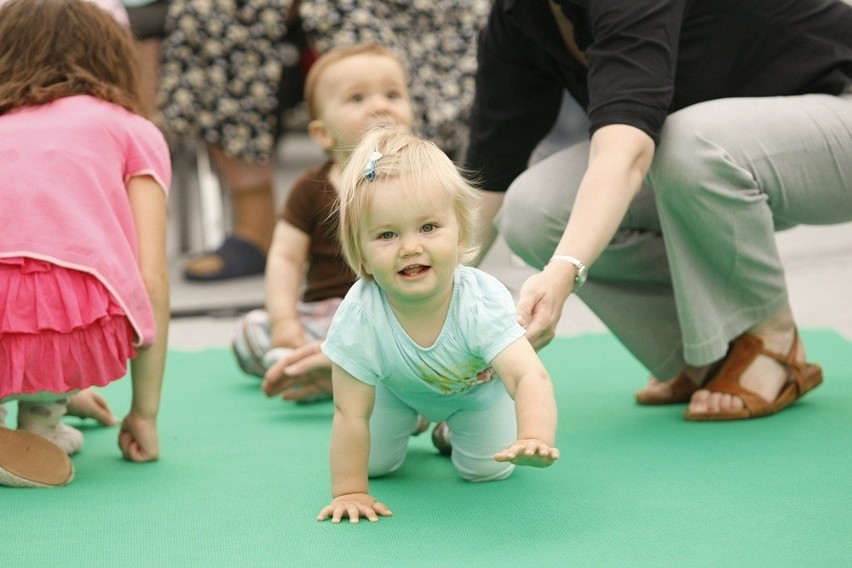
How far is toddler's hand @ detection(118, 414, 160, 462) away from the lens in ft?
5.75

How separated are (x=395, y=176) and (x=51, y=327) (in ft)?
1.68

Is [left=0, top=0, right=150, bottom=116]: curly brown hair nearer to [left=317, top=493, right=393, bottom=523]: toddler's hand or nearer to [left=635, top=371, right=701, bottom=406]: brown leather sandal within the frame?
[left=317, top=493, right=393, bottom=523]: toddler's hand

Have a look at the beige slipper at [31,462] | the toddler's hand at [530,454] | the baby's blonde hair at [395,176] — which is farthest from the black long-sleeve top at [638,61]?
the beige slipper at [31,462]

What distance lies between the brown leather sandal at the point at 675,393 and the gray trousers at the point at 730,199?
0.27 ft

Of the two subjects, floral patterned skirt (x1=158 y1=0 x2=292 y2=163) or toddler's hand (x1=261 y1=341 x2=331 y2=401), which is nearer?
toddler's hand (x1=261 y1=341 x2=331 y2=401)

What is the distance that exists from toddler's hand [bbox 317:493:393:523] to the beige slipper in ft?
1.31

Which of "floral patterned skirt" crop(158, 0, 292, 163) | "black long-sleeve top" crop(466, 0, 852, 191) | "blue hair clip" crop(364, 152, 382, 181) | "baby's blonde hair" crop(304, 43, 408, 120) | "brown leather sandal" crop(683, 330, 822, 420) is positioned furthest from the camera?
"floral patterned skirt" crop(158, 0, 292, 163)

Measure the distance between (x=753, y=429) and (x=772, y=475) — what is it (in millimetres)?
260

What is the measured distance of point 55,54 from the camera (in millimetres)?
1770

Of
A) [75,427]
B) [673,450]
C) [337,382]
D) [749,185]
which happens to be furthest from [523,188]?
[75,427]

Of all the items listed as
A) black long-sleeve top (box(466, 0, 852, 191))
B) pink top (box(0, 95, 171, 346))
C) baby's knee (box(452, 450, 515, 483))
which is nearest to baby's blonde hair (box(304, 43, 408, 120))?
black long-sleeve top (box(466, 0, 852, 191))

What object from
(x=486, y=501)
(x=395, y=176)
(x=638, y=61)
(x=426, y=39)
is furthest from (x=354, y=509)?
(x=426, y=39)

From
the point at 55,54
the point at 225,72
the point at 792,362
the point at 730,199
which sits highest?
the point at 55,54

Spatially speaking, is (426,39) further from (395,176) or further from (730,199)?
(395,176)
